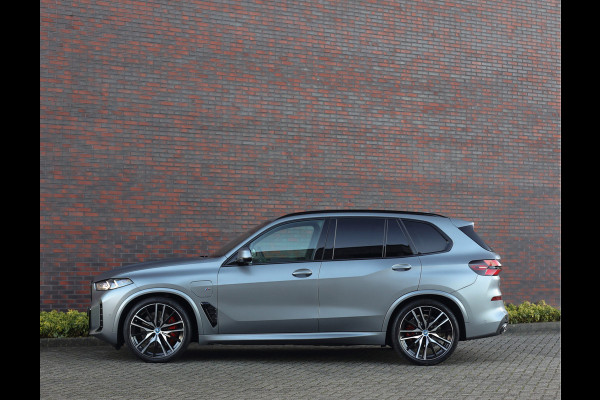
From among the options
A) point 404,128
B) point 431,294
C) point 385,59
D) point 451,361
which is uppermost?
point 385,59

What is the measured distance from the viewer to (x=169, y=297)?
30.5ft

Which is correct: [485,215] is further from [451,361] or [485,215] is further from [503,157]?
[451,361]

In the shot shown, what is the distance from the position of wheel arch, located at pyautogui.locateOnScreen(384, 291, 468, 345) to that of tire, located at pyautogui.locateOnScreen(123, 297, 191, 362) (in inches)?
96.2

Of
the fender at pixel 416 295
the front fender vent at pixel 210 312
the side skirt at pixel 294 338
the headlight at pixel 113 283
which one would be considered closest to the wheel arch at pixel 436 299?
the fender at pixel 416 295

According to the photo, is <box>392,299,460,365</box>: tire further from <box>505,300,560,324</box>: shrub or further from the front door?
<box>505,300,560,324</box>: shrub

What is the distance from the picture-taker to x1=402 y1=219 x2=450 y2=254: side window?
31.2 ft

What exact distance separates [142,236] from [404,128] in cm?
545

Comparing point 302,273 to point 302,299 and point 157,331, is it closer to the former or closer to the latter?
point 302,299

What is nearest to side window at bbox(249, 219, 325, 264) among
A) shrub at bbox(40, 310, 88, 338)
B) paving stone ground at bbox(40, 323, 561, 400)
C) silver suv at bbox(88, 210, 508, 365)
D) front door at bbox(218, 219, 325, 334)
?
silver suv at bbox(88, 210, 508, 365)

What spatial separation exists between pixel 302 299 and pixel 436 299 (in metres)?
1.67

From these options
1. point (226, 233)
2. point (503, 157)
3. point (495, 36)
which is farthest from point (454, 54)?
point (226, 233)

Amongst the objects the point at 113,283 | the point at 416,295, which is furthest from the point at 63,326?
the point at 416,295

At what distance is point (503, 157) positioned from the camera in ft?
50.4

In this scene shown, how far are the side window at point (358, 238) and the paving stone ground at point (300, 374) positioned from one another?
1.35 meters
